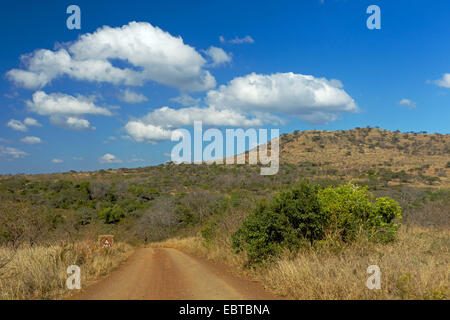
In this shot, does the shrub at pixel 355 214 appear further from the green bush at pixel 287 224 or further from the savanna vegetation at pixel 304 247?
the green bush at pixel 287 224

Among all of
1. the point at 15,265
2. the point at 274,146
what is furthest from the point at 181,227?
the point at 274,146

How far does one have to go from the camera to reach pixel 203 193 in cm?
4022

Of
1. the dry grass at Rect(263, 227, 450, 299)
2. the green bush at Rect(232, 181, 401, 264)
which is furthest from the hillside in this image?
the dry grass at Rect(263, 227, 450, 299)

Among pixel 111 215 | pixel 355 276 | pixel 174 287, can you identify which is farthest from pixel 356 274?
pixel 111 215

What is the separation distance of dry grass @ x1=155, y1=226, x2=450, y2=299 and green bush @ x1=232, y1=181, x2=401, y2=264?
19.5 inches

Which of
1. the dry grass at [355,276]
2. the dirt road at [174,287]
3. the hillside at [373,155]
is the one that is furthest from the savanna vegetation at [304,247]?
the hillside at [373,155]

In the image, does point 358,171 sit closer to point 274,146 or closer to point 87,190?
point 274,146

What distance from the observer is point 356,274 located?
A: 6711 mm

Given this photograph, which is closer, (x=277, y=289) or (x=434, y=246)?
(x=277, y=289)

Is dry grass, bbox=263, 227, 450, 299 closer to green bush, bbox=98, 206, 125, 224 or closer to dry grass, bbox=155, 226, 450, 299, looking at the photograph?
dry grass, bbox=155, 226, 450, 299

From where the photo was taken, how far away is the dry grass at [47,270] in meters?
7.43

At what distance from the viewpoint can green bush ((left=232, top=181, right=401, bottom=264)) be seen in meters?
9.45

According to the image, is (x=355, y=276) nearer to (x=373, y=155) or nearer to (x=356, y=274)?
(x=356, y=274)
